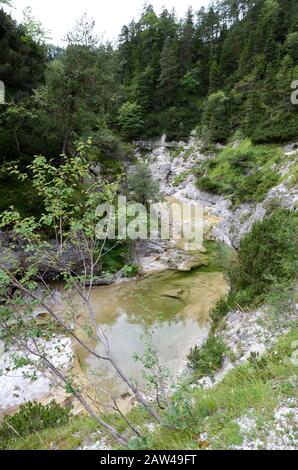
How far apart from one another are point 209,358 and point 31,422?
14.7 ft

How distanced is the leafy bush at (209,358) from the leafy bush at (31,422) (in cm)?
338

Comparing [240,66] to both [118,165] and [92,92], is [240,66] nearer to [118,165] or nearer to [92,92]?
[118,165]

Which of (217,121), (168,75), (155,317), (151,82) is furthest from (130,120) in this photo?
(155,317)

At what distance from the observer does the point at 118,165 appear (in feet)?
82.0

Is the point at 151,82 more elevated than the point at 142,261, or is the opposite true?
the point at 151,82

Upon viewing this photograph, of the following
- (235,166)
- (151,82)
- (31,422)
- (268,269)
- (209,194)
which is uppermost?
(151,82)

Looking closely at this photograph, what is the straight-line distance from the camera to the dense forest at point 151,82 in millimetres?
16500

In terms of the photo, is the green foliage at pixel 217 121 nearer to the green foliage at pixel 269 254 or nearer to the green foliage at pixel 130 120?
the green foliage at pixel 130 120

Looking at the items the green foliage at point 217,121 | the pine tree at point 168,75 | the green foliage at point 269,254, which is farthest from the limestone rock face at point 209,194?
the pine tree at point 168,75

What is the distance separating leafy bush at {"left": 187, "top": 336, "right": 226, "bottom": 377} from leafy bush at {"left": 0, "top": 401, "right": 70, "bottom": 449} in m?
3.38

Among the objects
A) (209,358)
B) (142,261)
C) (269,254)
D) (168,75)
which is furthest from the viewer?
(168,75)

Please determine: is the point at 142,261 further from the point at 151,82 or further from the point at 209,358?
the point at 151,82

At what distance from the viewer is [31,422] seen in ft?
20.7

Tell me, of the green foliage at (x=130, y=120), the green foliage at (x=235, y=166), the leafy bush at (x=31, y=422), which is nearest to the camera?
the leafy bush at (x=31, y=422)
